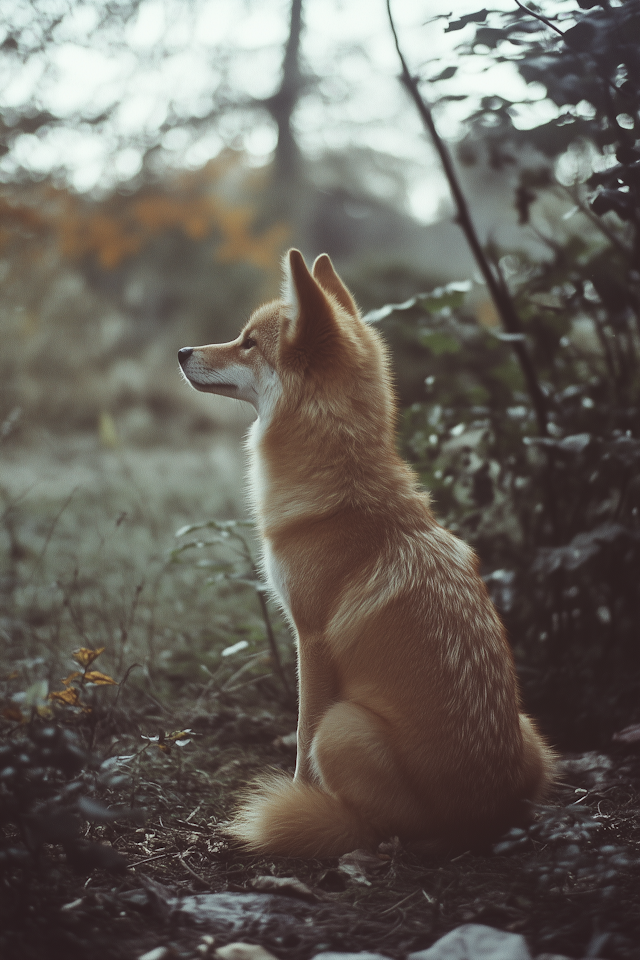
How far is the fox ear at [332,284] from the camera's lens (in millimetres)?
2967

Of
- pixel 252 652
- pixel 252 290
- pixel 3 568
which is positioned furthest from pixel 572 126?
pixel 252 290

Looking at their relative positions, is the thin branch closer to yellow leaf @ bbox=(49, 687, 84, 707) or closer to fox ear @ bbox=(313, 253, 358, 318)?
fox ear @ bbox=(313, 253, 358, 318)

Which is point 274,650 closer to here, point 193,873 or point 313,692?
point 313,692

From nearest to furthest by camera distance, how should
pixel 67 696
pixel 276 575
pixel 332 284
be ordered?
pixel 67 696
pixel 276 575
pixel 332 284

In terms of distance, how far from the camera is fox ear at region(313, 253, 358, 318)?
9.73 ft

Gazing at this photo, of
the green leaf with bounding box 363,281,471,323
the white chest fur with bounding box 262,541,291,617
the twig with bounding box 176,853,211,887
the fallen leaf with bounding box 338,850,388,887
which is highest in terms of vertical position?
the green leaf with bounding box 363,281,471,323

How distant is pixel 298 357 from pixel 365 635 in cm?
106

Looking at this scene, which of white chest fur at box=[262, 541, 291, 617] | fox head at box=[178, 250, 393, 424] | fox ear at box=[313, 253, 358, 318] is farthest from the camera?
fox ear at box=[313, 253, 358, 318]

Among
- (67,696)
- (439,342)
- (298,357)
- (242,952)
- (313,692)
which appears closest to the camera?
(242,952)

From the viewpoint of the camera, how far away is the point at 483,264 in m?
3.11

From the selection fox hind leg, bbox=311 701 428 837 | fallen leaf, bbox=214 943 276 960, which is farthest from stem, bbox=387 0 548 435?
fallen leaf, bbox=214 943 276 960

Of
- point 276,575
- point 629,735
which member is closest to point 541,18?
point 276,575

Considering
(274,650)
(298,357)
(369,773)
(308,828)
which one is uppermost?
(298,357)

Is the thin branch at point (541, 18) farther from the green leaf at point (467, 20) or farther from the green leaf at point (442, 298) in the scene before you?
the green leaf at point (442, 298)
